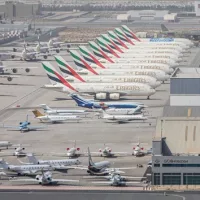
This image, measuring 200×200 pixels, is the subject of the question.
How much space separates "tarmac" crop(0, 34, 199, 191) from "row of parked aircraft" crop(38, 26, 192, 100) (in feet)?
5.87

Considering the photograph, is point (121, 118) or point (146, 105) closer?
point (121, 118)

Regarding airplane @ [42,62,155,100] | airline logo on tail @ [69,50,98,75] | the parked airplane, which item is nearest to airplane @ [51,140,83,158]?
airplane @ [42,62,155,100]

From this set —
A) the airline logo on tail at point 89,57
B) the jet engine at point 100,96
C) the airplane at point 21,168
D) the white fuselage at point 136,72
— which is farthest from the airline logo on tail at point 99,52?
the airplane at point 21,168

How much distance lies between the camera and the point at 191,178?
96500 millimetres

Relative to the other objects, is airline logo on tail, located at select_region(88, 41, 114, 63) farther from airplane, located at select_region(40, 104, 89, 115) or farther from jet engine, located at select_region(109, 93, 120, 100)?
airplane, located at select_region(40, 104, 89, 115)

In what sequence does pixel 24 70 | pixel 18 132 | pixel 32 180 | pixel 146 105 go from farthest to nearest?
pixel 24 70
pixel 146 105
pixel 18 132
pixel 32 180

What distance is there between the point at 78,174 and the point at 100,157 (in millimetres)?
8088

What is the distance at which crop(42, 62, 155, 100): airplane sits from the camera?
6014 inches

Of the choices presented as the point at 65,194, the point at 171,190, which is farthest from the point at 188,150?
the point at 65,194

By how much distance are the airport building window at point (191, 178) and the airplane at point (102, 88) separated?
56277 mm

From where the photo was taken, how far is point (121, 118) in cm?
13312

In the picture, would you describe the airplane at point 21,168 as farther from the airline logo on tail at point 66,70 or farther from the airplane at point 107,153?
the airline logo on tail at point 66,70

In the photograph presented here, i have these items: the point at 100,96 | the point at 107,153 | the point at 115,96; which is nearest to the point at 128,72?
the point at 115,96

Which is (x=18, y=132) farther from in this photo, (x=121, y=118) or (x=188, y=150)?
(x=188, y=150)
